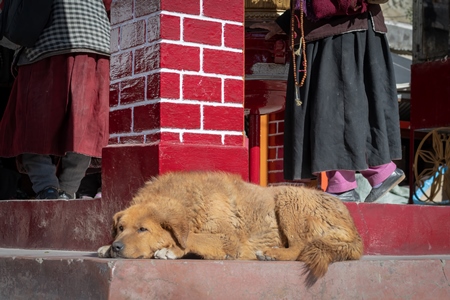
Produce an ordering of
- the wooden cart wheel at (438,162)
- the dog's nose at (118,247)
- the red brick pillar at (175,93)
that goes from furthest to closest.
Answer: the wooden cart wheel at (438,162), the red brick pillar at (175,93), the dog's nose at (118,247)

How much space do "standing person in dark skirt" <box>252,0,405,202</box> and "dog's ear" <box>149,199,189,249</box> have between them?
1.36 meters

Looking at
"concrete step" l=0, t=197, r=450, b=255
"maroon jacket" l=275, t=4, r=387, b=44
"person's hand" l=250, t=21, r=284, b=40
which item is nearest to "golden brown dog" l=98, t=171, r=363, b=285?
"concrete step" l=0, t=197, r=450, b=255

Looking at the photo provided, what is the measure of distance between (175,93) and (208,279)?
3.33 ft

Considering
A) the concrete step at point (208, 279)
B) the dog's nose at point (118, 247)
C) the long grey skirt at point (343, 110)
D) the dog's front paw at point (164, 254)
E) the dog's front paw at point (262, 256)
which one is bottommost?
the concrete step at point (208, 279)

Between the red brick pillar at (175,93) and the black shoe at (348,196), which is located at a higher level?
the red brick pillar at (175,93)

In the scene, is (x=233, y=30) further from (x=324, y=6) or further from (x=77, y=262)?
(x=77, y=262)

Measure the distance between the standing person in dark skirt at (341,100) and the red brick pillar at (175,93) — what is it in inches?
30.1

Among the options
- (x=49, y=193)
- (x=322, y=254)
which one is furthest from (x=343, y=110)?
(x=49, y=193)

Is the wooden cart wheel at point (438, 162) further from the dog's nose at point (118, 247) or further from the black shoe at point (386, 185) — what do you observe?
the dog's nose at point (118, 247)

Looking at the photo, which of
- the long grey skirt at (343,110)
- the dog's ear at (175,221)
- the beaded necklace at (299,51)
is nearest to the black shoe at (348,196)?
the long grey skirt at (343,110)

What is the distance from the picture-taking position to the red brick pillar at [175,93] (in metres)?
3.81

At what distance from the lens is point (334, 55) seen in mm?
4703

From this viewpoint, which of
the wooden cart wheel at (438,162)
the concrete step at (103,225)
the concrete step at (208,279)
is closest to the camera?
the concrete step at (208,279)

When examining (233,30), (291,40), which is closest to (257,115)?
(291,40)
